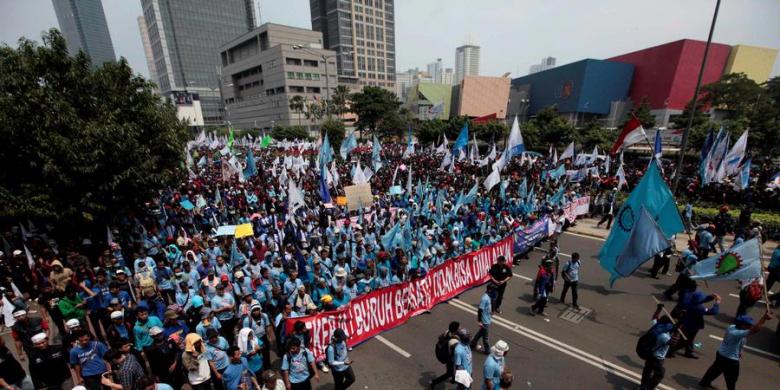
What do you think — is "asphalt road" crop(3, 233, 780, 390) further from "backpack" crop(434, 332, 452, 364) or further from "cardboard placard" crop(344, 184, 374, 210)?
"cardboard placard" crop(344, 184, 374, 210)

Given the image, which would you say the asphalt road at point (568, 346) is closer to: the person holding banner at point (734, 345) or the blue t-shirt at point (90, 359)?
the person holding banner at point (734, 345)

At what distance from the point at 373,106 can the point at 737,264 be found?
4744 centimetres

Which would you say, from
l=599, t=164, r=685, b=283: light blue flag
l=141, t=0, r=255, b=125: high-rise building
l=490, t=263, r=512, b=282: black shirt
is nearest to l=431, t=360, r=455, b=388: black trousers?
l=490, t=263, r=512, b=282: black shirt

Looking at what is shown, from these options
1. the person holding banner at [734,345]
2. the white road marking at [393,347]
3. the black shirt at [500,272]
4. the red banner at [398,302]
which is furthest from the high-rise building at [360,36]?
the person holding banner at [734,345]

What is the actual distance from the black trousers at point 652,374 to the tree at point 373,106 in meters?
46.3

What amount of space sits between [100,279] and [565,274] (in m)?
10.2

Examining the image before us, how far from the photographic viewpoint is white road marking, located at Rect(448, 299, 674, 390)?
20.4ft

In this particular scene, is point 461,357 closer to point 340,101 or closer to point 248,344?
point 248,344

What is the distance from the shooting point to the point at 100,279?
679 cm

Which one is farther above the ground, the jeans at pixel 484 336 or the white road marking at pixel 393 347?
the jeans at pixel 484 336

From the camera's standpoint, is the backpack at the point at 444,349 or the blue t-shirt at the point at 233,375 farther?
the backpack at the point at 444,349

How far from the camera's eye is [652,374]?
18.5 ft

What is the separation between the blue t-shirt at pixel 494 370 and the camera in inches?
184

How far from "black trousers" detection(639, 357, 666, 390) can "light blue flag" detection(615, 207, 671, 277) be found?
1479mm
